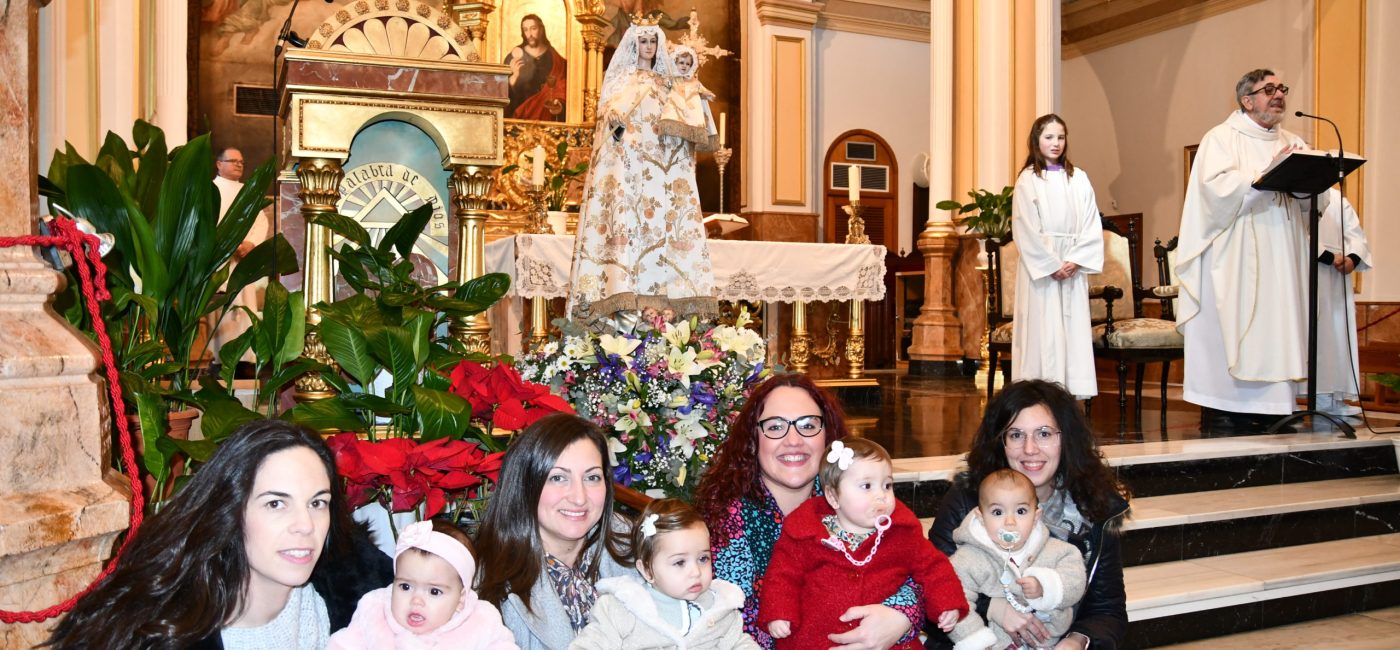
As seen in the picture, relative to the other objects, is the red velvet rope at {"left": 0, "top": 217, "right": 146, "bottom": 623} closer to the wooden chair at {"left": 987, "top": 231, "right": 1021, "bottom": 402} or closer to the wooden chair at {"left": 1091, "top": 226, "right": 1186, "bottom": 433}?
the wooden chair at {"left": 1091, "top": 226, "right": 1186, "bottom": 433}

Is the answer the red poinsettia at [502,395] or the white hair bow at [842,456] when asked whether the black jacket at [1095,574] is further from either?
the red poinsettia at [502,395]

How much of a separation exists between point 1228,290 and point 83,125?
6214 millimetres

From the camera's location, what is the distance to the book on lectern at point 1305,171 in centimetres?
572

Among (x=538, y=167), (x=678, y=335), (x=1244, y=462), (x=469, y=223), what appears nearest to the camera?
(x=678, y=335)

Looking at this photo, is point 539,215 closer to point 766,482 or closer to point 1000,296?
point 1000,296

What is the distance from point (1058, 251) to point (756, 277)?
239cm

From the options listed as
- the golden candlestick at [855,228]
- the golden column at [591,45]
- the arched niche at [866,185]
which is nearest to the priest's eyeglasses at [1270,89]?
the golden candlestick at [855,228]

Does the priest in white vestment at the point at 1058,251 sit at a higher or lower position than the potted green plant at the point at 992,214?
lower

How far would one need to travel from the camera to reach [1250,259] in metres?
6.46

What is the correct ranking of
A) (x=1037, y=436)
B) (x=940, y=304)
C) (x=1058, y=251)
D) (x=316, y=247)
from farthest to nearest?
(x=940, y=304)
(x=1058, y=251)
(x=316, y=247)
(x=1037, y=436)

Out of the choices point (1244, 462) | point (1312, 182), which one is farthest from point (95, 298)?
point (1312, 182)

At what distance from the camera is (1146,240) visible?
13359 millimetres

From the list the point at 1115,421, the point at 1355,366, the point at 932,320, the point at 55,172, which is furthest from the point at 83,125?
the point at 932,320

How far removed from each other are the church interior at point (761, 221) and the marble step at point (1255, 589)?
17mm
